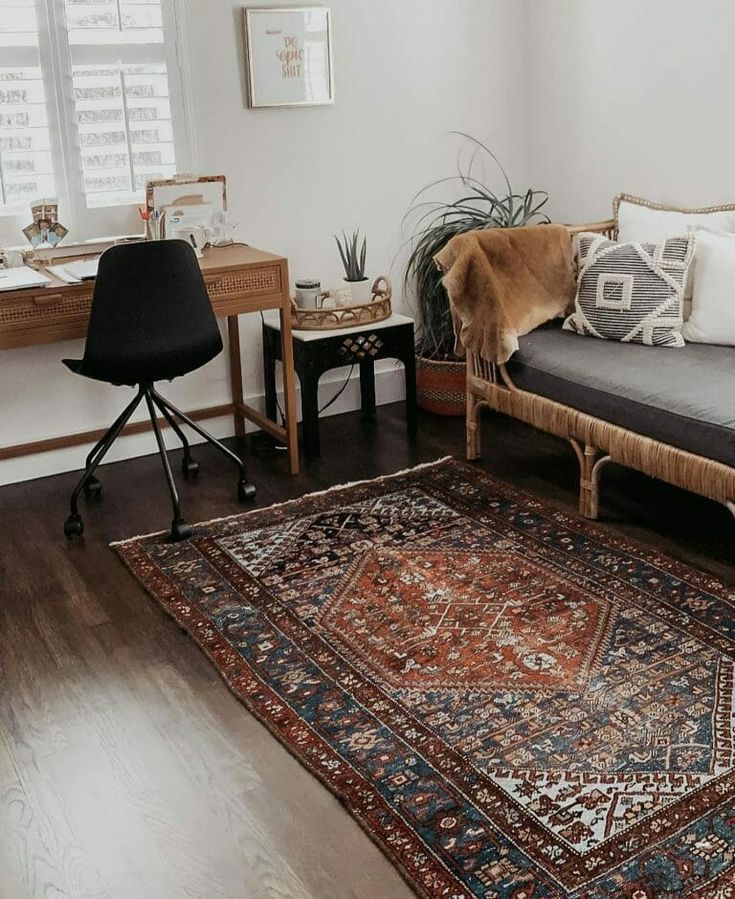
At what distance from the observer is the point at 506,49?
15.1 ft

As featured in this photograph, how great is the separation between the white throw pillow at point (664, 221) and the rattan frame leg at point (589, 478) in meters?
0.61

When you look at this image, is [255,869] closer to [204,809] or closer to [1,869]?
[204,809]

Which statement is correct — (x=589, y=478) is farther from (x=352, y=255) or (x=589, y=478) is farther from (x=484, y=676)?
(x=352, y=255)

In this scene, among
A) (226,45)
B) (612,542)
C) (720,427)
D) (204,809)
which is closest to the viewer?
(204,809)

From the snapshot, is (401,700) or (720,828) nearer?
(720,828)

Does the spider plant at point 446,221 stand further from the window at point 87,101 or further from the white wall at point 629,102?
the window at point 87,101

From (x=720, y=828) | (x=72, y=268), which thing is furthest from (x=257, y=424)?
(x=720, y=828)

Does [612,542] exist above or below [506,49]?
below

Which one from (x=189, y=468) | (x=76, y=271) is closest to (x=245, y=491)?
(x=189, y=468)

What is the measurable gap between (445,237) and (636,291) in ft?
3.71

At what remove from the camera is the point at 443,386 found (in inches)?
174

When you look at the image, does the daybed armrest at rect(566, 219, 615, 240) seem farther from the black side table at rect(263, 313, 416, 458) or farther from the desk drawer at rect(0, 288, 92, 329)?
the desk drawer at rect(0, 288, 92, 329)

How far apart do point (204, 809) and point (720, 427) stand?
1658 millimetres

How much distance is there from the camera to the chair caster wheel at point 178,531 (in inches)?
132
